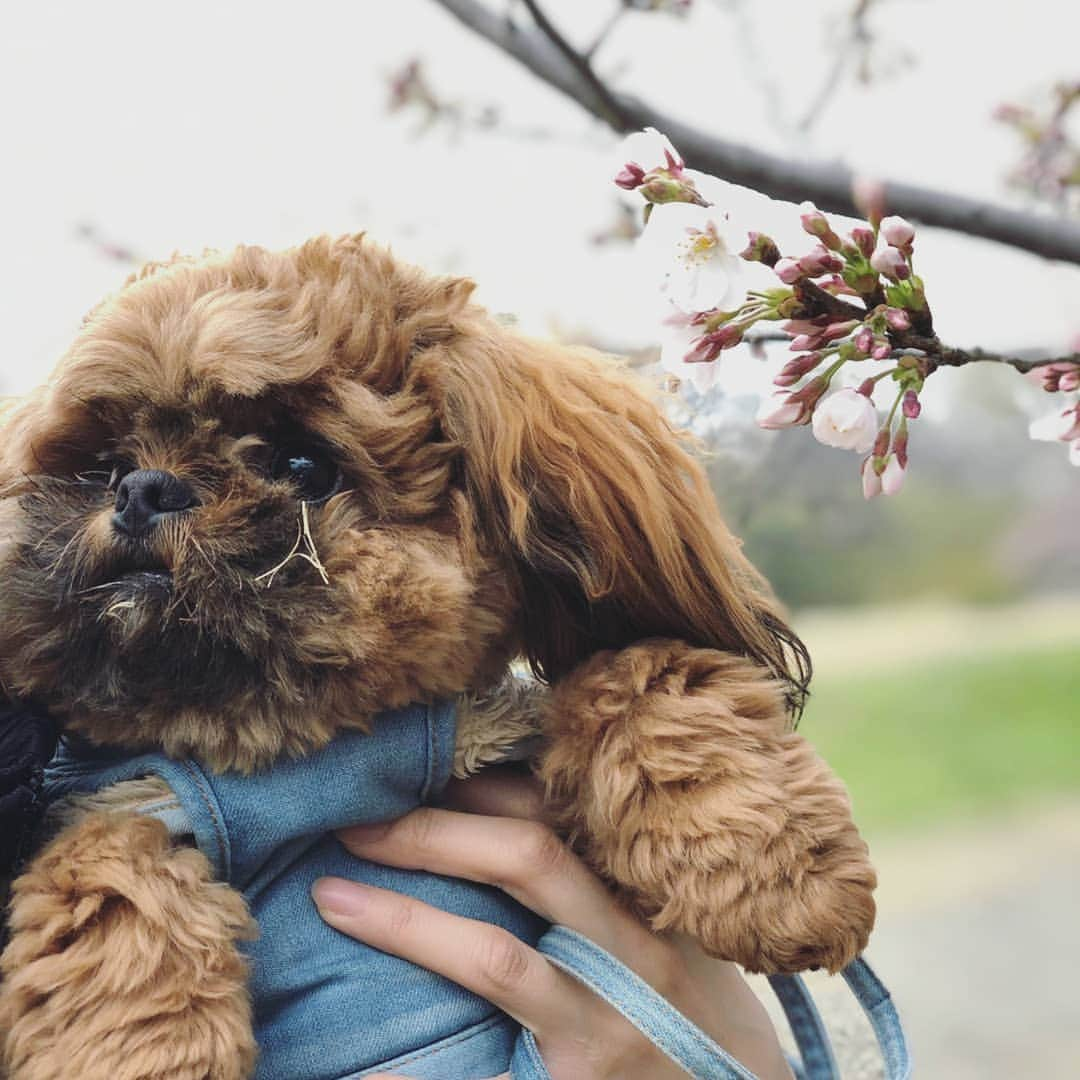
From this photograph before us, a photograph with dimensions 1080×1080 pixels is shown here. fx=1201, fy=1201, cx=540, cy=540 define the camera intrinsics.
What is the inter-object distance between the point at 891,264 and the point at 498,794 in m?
0.65

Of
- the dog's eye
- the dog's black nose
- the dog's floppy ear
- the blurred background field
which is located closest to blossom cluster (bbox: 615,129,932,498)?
the dog's floppy ear

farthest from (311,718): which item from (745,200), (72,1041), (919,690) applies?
(919,690)

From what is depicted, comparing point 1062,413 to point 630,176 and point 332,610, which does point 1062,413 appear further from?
point 332,610

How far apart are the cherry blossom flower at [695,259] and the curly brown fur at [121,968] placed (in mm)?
606

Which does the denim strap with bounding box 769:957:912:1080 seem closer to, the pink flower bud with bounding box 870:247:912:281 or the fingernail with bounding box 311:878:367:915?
the fingernail with bounding box 311:878:367:915

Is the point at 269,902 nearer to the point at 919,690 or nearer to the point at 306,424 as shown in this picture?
the point at 306,424

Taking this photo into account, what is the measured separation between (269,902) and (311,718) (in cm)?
20

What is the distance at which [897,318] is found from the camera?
80 centimetres

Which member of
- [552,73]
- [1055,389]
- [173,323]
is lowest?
[173,323]

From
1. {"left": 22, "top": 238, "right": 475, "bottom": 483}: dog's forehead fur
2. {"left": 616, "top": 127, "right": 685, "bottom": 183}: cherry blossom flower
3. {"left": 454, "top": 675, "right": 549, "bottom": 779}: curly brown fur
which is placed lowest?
{"left": 454, "top": 675, "right": 549, "bottom": 779}: curly brown fur

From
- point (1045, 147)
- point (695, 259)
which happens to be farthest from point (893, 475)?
point (1045, 147)

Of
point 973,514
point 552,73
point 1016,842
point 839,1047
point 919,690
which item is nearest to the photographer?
point 552,73

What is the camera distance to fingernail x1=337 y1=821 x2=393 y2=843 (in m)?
1.12

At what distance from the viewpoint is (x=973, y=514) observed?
1103 centimetres
